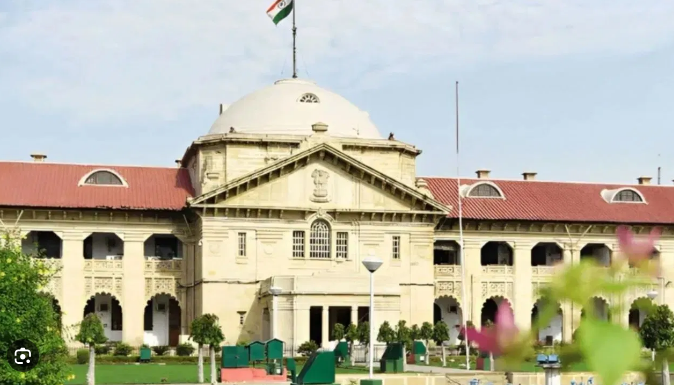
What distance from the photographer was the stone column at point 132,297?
6341 cm

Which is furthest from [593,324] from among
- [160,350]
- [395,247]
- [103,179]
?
[103,179]

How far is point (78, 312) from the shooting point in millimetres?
62938

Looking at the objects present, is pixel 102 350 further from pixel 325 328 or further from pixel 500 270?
pixel 500 270

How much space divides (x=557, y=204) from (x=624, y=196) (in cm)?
473

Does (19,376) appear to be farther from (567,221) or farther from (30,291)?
(567,221)

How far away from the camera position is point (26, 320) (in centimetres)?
2719

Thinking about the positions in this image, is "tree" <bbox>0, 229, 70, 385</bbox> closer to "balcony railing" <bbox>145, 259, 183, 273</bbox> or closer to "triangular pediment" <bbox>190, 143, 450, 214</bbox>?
"triangular pediment" <bbox>190, 143, 450, 214</bbox>

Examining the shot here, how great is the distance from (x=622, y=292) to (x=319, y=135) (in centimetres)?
5981

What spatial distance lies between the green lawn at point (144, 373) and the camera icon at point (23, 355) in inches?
552

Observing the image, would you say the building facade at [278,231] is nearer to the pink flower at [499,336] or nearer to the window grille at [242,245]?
the window grille at [242,245]

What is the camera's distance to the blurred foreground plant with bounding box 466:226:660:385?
2916 mm

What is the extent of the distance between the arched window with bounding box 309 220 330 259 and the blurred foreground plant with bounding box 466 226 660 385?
59.7 m

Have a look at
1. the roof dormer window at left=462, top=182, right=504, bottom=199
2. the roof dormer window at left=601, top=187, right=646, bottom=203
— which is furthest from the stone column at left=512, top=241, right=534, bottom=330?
the roof dormer window at left=601, top=187, right=646, bottom=203

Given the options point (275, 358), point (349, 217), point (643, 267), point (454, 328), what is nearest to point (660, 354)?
point (643, 267)
